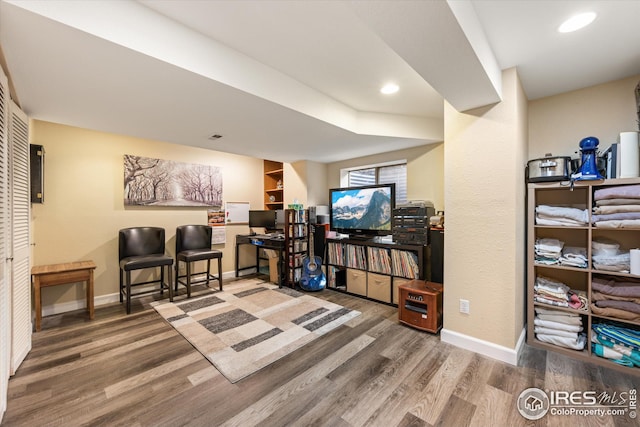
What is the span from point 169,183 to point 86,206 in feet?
3.23

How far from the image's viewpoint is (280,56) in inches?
72.5

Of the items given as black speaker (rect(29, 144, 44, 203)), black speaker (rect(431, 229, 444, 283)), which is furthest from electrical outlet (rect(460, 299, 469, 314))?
black speaker (rect(29, 144, 44, 203))

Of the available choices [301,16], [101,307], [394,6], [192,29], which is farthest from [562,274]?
[101,307]

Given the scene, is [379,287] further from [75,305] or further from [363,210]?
[75,305]

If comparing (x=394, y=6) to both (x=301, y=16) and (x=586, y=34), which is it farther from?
(x=586, y=34)

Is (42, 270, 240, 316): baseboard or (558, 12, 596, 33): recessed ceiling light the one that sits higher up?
(558, 12, 596, 33): recessed ceiling light

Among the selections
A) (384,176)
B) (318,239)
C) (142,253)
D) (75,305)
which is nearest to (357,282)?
(318,239)

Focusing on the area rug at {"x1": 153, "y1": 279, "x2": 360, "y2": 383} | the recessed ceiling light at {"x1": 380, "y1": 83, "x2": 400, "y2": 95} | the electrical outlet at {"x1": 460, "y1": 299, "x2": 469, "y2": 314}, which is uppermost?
the recessed ceiling light at {"x1": 380, "y1": 83, "x2": 400, "y2": 95}

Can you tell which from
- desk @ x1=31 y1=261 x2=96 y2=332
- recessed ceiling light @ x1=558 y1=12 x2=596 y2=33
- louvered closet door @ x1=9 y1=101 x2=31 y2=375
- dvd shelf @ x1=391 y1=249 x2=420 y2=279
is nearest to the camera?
recessed ceiling light @ x1=558 y1=12 x2=596 y2=33

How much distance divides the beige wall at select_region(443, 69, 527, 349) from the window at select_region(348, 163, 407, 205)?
147cm

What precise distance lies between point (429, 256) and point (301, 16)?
8.57ft

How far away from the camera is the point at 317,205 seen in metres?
4.37

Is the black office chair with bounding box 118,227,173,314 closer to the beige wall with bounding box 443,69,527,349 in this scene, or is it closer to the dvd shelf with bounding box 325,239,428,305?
the dvd shelf with bounding box 325,239,428,305

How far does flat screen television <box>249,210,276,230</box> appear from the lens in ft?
14.5
